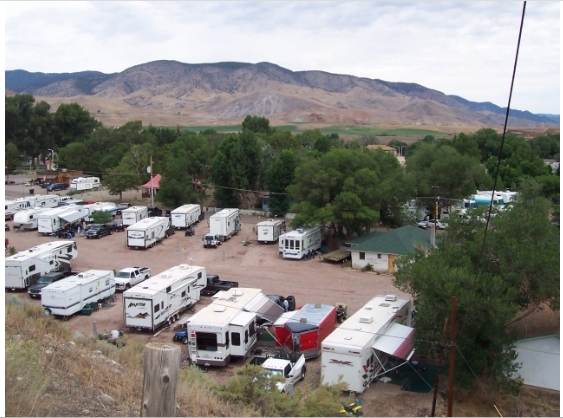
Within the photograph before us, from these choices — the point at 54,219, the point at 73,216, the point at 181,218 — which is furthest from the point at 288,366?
Result: the point at 73,216

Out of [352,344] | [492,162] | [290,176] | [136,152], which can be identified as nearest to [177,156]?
[136,152]

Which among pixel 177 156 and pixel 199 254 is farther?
pixel 177 156

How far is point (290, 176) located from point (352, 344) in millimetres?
22203

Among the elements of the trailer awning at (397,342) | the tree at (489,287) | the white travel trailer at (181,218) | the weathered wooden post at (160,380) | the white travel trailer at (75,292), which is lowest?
the white travel trailer at (181,218)

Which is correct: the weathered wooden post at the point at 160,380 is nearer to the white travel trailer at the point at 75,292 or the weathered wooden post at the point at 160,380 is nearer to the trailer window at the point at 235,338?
the trailer window at the point at 235,338

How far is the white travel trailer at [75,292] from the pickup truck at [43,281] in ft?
6.22

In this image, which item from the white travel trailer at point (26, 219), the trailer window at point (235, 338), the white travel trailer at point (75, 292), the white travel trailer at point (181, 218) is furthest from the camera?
the white travel trailer at point (181, 218)

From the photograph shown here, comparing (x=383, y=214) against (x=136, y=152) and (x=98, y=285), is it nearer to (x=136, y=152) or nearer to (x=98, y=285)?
(x=98, y=285)

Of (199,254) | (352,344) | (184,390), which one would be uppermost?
(184,390)

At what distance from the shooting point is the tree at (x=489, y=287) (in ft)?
35.8

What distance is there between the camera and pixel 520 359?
476 inches

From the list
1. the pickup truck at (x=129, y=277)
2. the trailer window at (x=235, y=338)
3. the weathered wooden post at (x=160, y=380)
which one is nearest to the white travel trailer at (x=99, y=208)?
the pickup truck at (x=129, y=277)

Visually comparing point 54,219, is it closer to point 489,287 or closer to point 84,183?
point 84,183

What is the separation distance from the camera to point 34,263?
19.4 meters
